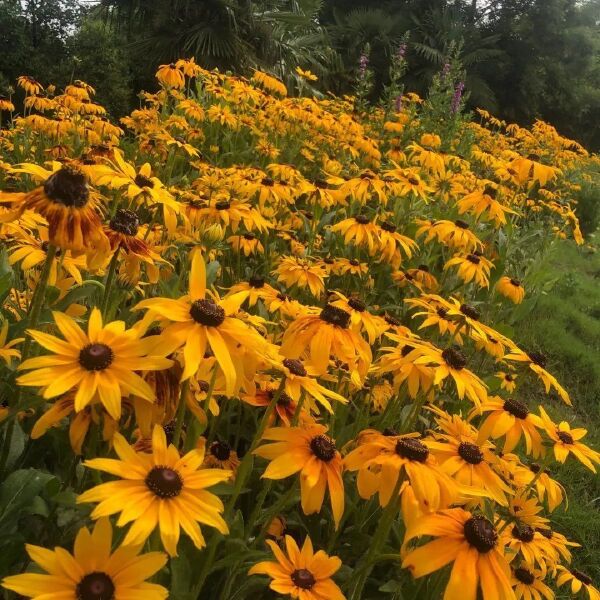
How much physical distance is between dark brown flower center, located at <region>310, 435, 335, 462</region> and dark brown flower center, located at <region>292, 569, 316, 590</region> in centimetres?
18

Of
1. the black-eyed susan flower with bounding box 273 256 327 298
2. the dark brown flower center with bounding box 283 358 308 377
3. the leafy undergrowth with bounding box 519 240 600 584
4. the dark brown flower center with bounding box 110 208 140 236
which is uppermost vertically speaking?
the dark brown flower center with bounding box 110 208 140 236

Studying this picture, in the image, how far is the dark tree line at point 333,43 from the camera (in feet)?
29.1

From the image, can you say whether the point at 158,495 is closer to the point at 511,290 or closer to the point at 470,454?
the point at 470,454

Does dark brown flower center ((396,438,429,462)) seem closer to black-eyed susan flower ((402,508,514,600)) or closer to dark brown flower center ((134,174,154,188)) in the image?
black-eyed susan flower ((402,508,514,600))

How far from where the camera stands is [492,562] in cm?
91

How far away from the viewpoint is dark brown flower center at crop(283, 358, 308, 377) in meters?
1.18

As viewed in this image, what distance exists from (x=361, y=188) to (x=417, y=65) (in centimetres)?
1569

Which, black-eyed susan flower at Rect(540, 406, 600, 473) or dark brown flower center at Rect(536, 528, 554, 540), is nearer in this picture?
black-eyed susan flower at Rect(540, 406, 600, 473)

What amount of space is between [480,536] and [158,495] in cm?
48

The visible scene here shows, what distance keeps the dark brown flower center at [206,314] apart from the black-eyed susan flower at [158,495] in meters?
0.18

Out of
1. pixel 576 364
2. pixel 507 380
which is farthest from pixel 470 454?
pixel 576 364

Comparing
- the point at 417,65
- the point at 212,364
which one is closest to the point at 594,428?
the point at 212,364

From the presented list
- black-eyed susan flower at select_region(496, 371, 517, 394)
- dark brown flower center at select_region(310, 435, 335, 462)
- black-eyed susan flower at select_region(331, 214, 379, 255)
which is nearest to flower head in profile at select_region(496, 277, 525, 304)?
black-eyed susan flower at select_region(496, 371, 517, 394)

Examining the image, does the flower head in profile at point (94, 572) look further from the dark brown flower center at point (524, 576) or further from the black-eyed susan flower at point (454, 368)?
the dark brown flower center at point (524, 576)
